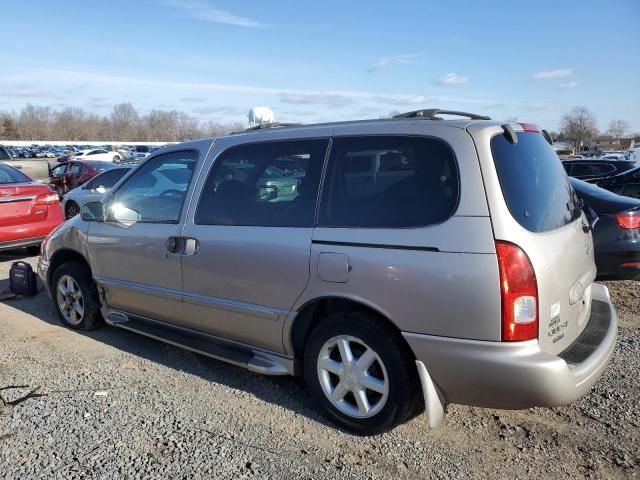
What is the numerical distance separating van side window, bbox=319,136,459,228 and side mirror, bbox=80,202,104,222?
229cm

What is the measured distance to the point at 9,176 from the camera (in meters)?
8.15

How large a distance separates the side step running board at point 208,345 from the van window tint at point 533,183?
167cm

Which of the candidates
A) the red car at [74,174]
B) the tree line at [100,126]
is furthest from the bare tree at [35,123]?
the red car at [74,174]

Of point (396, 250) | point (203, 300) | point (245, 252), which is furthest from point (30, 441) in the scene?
point (396, 250)

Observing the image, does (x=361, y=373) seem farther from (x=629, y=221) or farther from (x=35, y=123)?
(x=35, y=123)

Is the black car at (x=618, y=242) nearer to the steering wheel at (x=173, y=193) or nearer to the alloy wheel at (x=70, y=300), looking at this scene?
the steering wheel at (x=173, y=193)

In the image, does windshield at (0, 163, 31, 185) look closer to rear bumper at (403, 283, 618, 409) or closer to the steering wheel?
the steering wheel

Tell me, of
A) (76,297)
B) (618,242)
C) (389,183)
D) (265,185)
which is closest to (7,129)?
(76,297)

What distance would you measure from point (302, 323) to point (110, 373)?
1732 mm

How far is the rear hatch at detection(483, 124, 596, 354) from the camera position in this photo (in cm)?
260

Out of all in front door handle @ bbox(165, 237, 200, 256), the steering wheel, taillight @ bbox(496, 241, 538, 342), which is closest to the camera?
taillight @ bbox(496, 241, 538, 342)

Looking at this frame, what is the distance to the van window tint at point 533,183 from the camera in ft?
8.87

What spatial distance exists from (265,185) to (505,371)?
1866mm

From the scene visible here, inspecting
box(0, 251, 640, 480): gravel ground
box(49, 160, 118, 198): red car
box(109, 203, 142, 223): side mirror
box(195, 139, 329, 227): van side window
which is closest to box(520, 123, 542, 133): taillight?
box(195, 139, 329, 227): van side window
